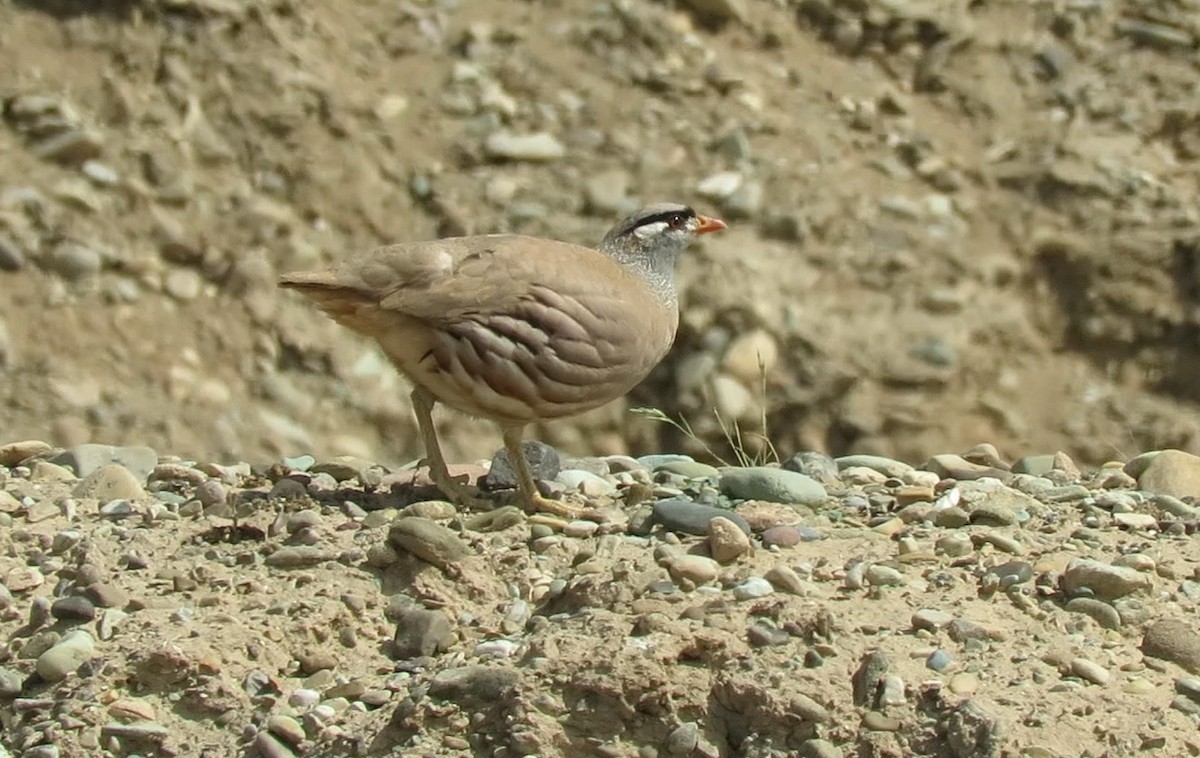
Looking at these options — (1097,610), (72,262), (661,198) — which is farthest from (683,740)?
(661,198)

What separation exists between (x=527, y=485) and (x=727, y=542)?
1053 mm

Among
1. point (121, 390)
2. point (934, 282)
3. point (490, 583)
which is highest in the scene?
point (490, 583)

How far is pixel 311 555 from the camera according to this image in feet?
18.1

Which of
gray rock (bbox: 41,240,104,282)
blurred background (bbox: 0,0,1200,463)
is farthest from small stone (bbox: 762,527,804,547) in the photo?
gray rock (bbox: 41,240,104,282)

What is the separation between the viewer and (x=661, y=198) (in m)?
10.9

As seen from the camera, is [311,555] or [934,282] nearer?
[311,555]

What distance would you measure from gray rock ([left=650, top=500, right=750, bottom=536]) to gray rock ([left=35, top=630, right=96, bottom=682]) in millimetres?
1783

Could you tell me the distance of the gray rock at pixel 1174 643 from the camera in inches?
191

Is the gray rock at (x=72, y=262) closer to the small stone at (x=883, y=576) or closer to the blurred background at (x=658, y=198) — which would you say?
the blurred background at (x=658, y=198)

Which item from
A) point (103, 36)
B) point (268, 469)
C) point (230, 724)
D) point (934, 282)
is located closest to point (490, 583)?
point (230, 724)

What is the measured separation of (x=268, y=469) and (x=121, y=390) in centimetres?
351

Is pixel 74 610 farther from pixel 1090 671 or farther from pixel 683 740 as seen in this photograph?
pixel 1090 671

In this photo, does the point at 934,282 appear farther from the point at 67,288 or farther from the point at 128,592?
the point at 128,592

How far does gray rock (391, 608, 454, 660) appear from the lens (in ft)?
16.8
